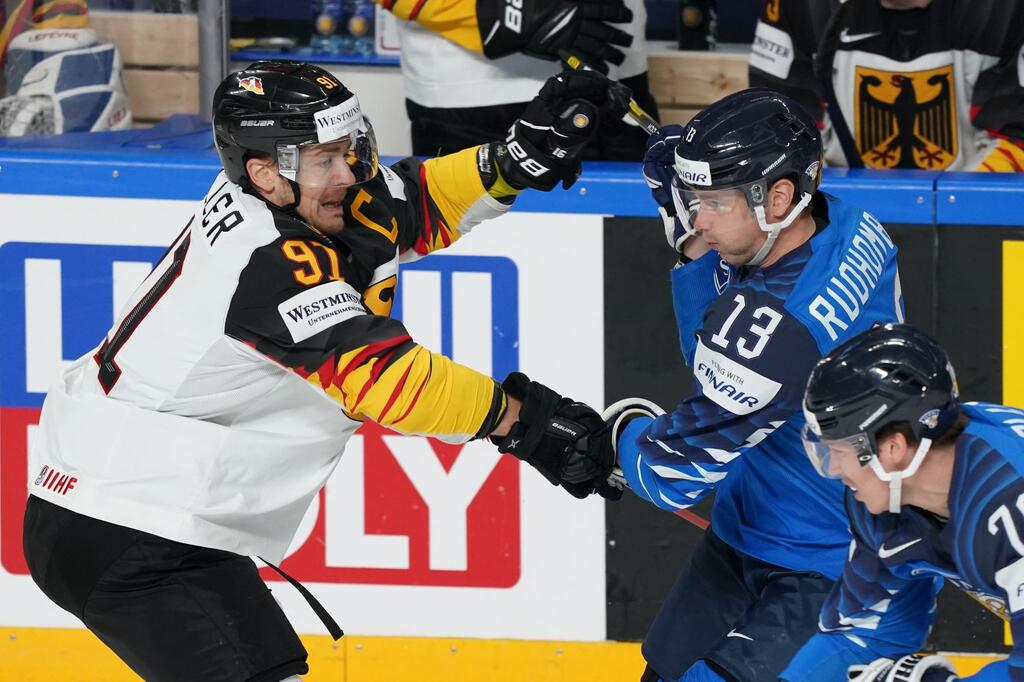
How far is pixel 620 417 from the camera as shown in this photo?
306cm

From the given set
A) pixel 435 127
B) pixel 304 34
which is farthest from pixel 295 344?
pixel 304 34

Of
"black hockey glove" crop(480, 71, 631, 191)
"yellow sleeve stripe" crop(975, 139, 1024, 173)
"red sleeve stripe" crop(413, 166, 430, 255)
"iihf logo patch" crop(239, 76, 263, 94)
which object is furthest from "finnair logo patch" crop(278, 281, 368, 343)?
"yellow sleeve stripe" crop(975, 139, 1024, 173)

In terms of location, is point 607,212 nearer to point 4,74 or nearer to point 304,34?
point 4,74

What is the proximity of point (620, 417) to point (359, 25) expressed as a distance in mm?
3425

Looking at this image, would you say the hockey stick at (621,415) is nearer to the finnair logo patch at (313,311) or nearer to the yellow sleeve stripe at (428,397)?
the yellow sleeve stripe at (428,397)

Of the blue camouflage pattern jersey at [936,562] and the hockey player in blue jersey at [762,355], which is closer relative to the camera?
the blue camouflage pattern jersey at [936,562]

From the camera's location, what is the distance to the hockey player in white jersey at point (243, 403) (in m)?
2.78

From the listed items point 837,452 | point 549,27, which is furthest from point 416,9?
point 837,452

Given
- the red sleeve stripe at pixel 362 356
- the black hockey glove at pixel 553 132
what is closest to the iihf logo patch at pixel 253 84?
the red sleeve stripe at pixel 362 356

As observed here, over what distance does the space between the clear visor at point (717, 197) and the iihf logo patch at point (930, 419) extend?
0.55 metres

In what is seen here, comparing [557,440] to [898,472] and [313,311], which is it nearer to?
[313,311]

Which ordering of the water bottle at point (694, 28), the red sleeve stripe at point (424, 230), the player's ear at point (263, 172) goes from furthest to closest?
the water bottle at point (694, 28) < the red sleeve stripe at point (424, 230) < the player's ear at point (263, 172)

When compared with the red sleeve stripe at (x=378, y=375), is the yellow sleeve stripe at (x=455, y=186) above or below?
above

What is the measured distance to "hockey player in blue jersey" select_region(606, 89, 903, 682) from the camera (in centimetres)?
266
